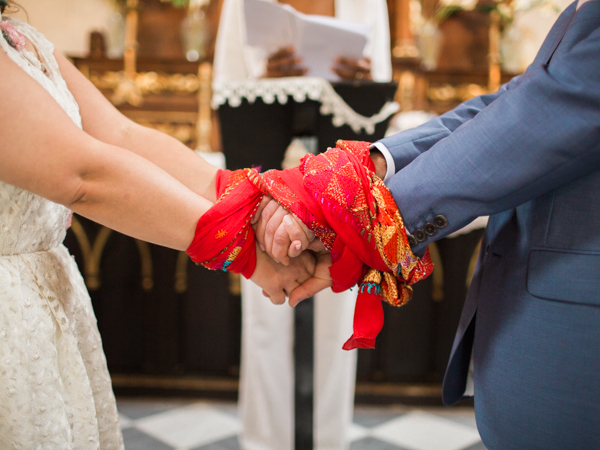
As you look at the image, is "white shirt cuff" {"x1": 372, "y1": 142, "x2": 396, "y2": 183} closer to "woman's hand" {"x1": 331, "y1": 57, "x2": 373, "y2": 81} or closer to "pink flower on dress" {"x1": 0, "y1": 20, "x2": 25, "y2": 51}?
"woman's hand" {"x1": 331, "y1": 57, "x2": 373, "y2": 81}

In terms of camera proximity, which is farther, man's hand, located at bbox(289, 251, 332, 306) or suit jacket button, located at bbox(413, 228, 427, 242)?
man's hand, located at bbox(289, 251, 332, 306)

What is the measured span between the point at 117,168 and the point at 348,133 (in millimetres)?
733

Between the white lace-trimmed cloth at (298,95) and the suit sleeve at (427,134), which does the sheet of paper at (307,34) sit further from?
the suit sleeve at (427,134)

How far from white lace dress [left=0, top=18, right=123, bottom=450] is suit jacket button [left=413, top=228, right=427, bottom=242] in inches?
20.9

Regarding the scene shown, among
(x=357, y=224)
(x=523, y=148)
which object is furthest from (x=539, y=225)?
(x=357, y=224)

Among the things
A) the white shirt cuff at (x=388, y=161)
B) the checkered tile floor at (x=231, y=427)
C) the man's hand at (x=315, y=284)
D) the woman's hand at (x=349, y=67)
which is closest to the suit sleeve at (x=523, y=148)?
the white shirt cuff at (x=388, y=161)

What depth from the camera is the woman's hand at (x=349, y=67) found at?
48.1 inches

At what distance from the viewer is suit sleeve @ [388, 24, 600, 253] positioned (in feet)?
1.96

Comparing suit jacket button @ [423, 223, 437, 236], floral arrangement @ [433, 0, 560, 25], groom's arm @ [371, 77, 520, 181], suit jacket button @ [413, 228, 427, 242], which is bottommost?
suit jacket button @ [413, 228, 427, 242]

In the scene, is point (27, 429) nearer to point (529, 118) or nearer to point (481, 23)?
point (529, 118)

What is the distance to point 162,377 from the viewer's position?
84.2 inches

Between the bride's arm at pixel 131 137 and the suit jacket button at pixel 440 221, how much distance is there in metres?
0.46

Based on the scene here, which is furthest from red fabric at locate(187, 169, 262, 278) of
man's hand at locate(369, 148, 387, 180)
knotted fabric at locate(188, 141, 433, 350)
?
man's hand at locate(369, 148, 387, 180)

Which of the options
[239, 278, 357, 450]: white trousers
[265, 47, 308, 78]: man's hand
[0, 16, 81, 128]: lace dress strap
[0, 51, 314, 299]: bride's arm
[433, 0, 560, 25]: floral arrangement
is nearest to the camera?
[0, 51, 314, 299]: bride's arm
